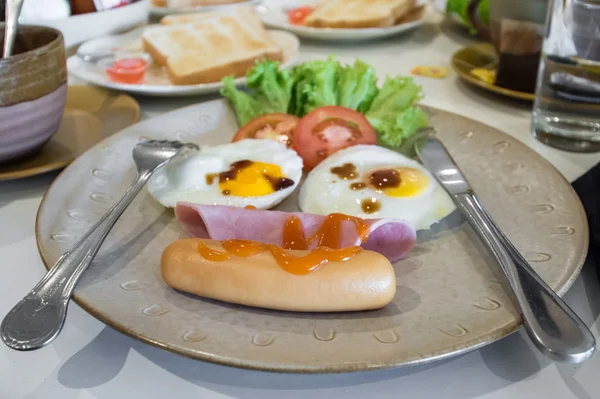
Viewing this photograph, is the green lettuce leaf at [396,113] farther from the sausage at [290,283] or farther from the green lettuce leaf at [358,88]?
the sausage at [290,283]

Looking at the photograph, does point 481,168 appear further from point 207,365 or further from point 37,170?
point 37,170

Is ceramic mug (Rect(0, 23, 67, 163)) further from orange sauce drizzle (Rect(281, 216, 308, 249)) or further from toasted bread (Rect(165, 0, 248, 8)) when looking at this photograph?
toasted bread (Rect(165, 0, 248, 8))

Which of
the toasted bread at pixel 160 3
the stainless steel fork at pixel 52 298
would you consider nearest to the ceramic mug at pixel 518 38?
the stainless steel fork at pixel 52 298

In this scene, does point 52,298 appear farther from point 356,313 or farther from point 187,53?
point 187,53

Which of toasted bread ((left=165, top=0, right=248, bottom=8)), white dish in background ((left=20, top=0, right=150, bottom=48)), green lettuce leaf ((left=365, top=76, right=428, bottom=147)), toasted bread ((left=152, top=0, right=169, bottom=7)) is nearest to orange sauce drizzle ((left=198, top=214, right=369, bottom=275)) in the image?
green lettuce leaf ((left=365, top=76, right=428, bottom=147))

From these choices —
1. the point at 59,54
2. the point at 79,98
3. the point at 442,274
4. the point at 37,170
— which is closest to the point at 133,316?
the point at 442,274
